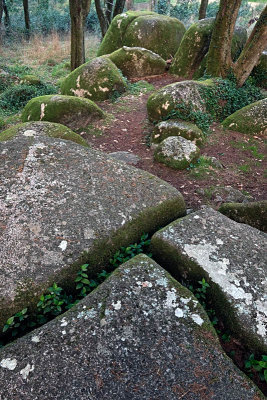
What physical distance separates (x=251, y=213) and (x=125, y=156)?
2.77m

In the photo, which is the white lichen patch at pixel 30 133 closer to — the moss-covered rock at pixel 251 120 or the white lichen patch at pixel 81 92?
the white lichen patch at pixel 81 92

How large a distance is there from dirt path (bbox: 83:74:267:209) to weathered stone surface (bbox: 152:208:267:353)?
57.2 inches

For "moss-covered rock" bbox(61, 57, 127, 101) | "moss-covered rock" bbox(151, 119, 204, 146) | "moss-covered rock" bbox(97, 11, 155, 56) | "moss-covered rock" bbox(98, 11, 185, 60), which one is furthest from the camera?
"moss-covered rock" bbox(97, 11, 155, 56)

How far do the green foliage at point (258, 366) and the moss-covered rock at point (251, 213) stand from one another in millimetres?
1601

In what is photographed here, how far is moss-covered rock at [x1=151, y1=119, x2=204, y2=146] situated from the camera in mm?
5758

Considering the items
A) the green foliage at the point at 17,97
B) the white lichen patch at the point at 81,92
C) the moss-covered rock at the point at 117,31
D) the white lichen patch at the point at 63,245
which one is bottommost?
the green foliage at the point at 17,97

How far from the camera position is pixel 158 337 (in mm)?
1868

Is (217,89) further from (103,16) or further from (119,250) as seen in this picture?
(103,16)

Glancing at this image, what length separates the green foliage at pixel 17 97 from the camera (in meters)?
8.14

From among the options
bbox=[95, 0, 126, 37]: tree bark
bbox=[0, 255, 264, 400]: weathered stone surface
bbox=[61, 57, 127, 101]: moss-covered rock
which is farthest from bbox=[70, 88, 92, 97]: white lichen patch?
bbox=[95, 0, 126, 37]: tree bark

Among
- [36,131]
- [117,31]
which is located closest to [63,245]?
[36,131]

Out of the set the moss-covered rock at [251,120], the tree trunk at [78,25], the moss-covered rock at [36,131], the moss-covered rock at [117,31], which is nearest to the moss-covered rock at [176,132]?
the moss-covered rock at [251,120]

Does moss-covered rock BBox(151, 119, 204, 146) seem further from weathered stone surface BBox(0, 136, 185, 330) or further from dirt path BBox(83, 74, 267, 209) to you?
weathered stone surface BBox(0, 136, 185, 330)

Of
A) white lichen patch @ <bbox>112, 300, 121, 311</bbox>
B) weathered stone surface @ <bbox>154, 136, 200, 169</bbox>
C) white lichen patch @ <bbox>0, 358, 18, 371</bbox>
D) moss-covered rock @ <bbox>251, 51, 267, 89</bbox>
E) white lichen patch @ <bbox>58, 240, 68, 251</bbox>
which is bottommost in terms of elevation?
weathered stone surface @ <bbox>154, 136, 200, 169</bbox>
